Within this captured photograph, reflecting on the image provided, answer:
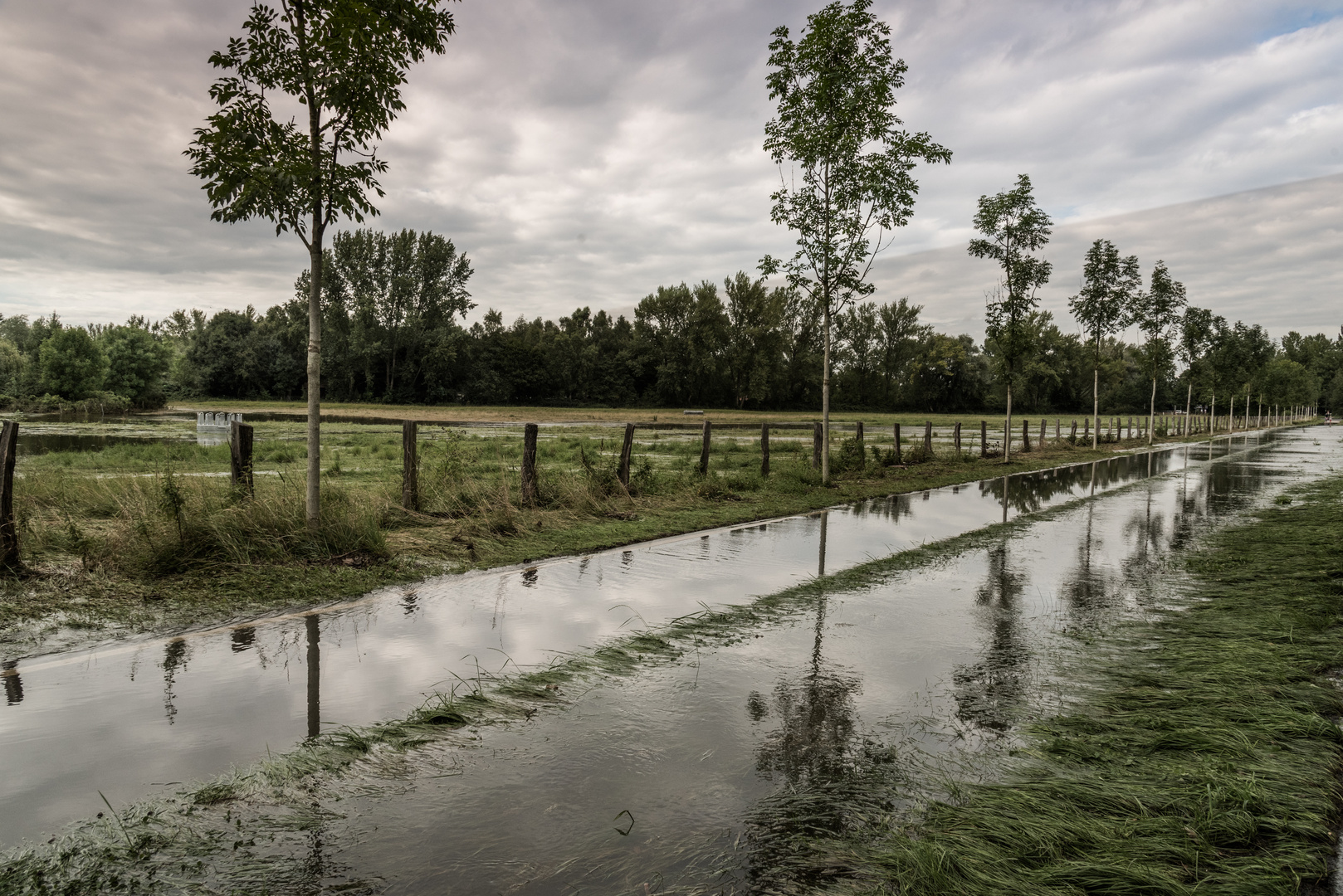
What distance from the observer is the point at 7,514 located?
7.14 meters

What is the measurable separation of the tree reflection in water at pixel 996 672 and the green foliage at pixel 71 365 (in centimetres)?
8284

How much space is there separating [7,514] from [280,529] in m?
2.40

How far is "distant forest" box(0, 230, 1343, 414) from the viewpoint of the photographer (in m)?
69.0

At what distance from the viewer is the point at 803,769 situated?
12.4ft

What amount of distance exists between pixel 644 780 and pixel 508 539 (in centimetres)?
704

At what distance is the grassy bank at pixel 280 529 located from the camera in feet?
22.0

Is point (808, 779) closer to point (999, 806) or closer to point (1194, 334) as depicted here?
point (999, 806)

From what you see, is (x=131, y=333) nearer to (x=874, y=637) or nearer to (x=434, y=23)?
(x=434, y=23)

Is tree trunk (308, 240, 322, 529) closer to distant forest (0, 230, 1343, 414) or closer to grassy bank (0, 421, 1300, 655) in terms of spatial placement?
grassy bank (0, 421, 1300, 655)

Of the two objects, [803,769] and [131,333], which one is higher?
[131,333]

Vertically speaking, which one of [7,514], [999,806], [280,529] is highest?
[7,514]

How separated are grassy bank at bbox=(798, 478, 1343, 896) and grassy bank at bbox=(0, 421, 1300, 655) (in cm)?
614

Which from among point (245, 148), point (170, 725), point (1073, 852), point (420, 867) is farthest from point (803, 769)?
point (245, 148)

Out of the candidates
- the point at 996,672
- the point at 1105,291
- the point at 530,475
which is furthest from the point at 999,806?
the point at 1105,291
